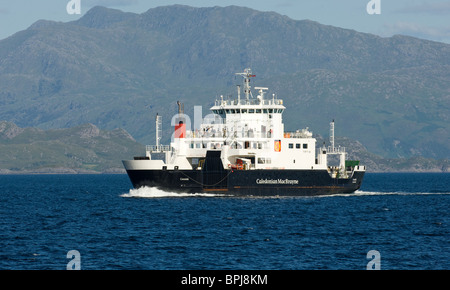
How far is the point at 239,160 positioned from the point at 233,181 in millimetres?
2678

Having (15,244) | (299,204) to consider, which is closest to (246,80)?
(299,204)

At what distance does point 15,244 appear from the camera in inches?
1764

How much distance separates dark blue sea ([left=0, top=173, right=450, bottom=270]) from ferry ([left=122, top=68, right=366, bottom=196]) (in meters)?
1.46

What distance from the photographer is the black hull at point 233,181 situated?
7025cm

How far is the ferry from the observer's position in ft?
231
